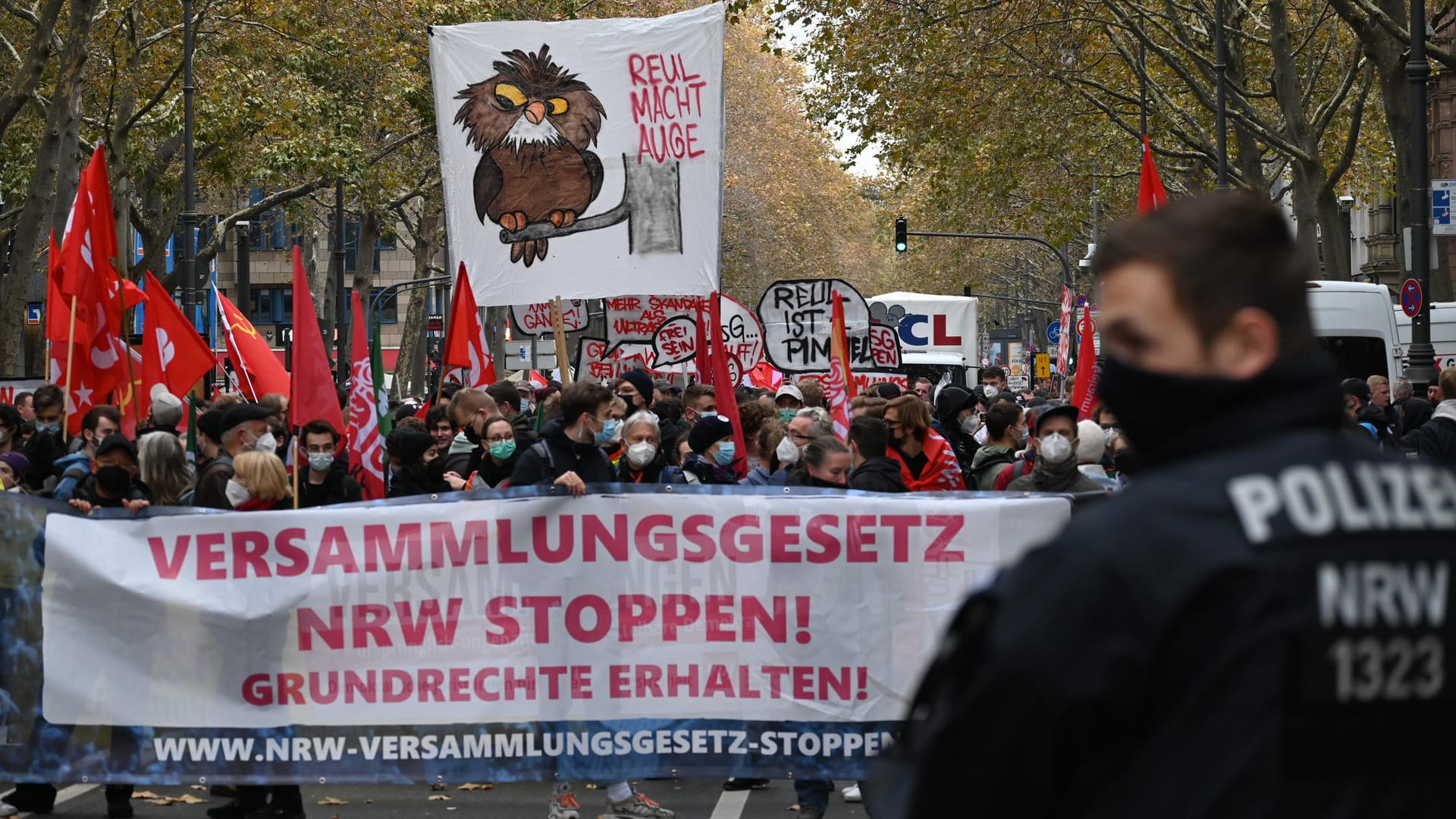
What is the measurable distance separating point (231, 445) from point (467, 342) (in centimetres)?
483

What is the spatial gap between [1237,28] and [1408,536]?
28013 mm

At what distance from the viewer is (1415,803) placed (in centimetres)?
178

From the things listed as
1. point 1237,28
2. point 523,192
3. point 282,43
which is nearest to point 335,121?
point 282,43

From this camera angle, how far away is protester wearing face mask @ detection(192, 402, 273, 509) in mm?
7777

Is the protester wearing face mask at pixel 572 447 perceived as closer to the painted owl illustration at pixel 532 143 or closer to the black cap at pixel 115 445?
the black cap at pixel 115 445

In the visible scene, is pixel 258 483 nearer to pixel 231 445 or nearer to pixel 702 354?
pixel 231 445

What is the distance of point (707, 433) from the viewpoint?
9734 mm

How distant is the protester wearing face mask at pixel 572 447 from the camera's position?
301 inches

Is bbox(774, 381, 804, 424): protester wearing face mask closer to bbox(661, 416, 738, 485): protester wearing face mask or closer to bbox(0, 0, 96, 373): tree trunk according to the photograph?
bbox(661, 416, 738, 485): protester wearing face mask

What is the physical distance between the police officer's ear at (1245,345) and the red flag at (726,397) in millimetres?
8029

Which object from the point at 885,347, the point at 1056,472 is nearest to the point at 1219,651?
the point at 1056,472

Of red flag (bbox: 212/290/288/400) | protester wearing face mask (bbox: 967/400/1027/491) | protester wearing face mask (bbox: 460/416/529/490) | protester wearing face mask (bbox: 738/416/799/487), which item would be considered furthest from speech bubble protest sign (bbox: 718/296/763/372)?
protester wearing face mask (bbox: 460/416/529/490)

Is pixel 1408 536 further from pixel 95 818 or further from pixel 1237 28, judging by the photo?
pixel 1237 28

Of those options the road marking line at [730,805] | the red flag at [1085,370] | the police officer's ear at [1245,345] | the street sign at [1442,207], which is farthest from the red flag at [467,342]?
the street sign at [1442,207]
